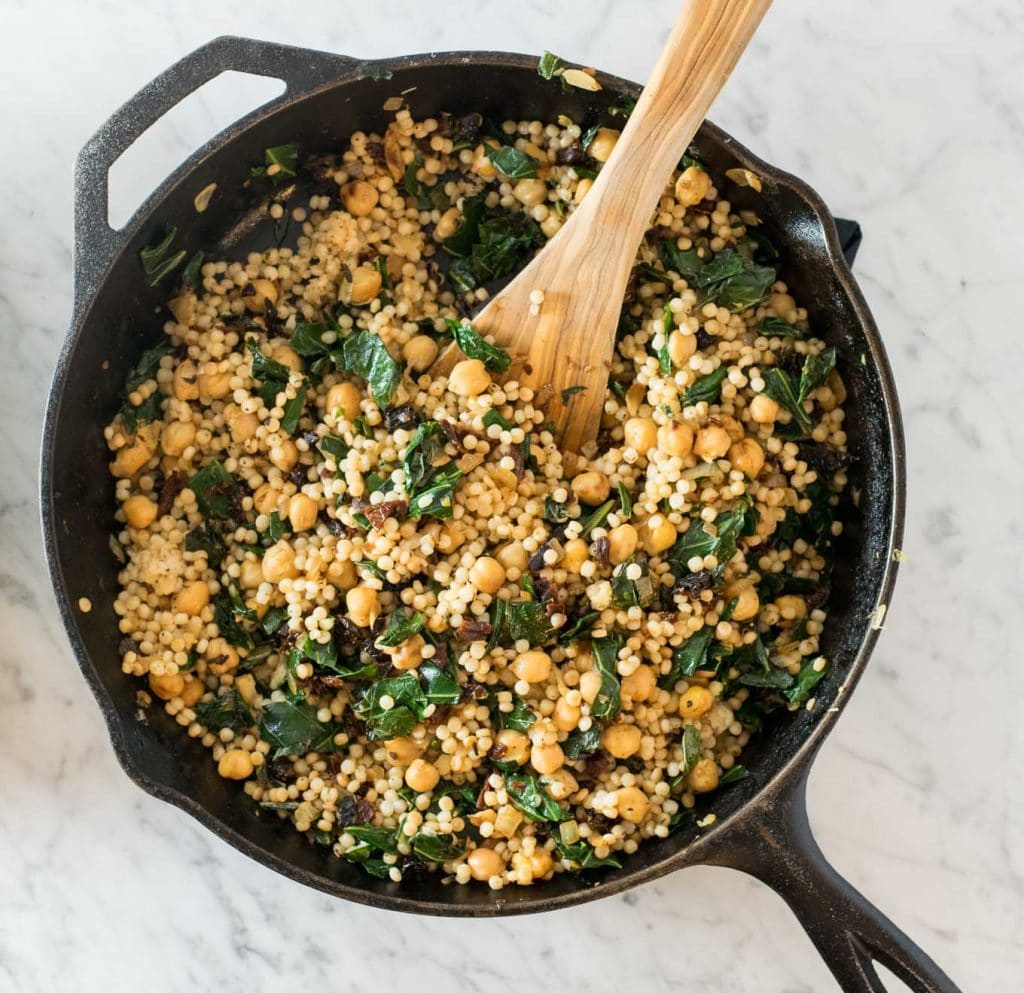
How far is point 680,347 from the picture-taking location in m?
1.85

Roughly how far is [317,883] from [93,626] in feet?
1.72

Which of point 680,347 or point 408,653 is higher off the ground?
point 680,347

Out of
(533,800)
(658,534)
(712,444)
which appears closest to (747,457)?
(712,444)

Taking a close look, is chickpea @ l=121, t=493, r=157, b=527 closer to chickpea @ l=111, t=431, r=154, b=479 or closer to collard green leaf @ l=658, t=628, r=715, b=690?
chickpea @ l=111, t=431, r=154, b=479

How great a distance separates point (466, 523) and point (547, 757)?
376mm

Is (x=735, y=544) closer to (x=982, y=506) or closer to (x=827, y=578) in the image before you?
(x=827, y=578)

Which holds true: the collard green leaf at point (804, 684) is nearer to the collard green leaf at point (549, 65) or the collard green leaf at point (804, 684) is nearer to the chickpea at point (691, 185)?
the chickpea at point (691, 185)

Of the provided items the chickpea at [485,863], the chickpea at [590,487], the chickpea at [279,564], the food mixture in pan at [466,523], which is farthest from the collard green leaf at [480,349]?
the chickpea at [485,863]

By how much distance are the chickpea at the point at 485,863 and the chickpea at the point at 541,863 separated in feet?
0.17

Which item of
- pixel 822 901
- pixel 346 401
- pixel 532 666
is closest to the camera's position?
pixel 822 901

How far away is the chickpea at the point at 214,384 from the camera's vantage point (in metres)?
1.91

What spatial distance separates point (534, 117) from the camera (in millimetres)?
1989

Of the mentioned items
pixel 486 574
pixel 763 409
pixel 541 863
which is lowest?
pixel 541 863

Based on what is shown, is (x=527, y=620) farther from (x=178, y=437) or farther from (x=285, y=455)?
(x=178, y=437)
